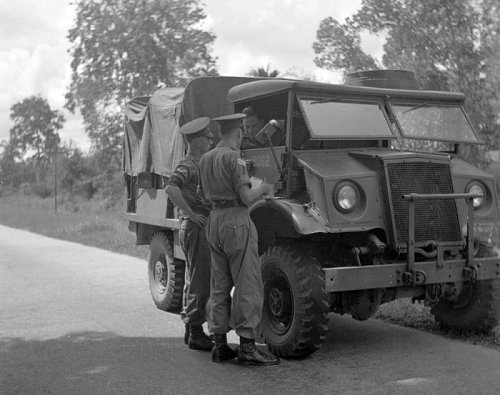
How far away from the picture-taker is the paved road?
5.13 meters

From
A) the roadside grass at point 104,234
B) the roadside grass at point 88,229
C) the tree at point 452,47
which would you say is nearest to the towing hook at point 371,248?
the roadside grass at point 104,234

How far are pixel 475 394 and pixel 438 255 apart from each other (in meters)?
1.44

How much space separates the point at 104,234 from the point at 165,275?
1152 centimetres

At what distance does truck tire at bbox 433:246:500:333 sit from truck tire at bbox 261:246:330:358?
1.51 metres

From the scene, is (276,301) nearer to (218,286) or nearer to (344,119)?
(218,286)

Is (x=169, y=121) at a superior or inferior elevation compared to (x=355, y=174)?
superior

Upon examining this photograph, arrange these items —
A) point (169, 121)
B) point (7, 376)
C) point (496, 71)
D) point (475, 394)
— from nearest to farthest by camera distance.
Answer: point (475, 394)
point (7, 376)
point (169, 121)
point (496, 71)

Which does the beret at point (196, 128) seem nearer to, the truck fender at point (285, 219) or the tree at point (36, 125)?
the truck fender at point (285, 219)

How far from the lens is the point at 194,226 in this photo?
6328mm

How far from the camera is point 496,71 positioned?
37.1 feet

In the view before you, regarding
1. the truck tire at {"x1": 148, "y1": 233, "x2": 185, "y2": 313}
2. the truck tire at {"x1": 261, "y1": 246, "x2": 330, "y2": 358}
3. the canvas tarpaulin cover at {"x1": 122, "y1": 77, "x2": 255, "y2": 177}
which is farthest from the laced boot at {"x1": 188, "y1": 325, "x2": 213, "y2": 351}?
the canvas tarpaulin cover at {"x1": 122, "y1": 77, "x2": 255, "y2": 177}

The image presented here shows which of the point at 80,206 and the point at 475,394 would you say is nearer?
the point at 475,394

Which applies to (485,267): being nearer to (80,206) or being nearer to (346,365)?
(346,365)

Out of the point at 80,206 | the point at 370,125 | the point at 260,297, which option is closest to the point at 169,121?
the point at 370,125
